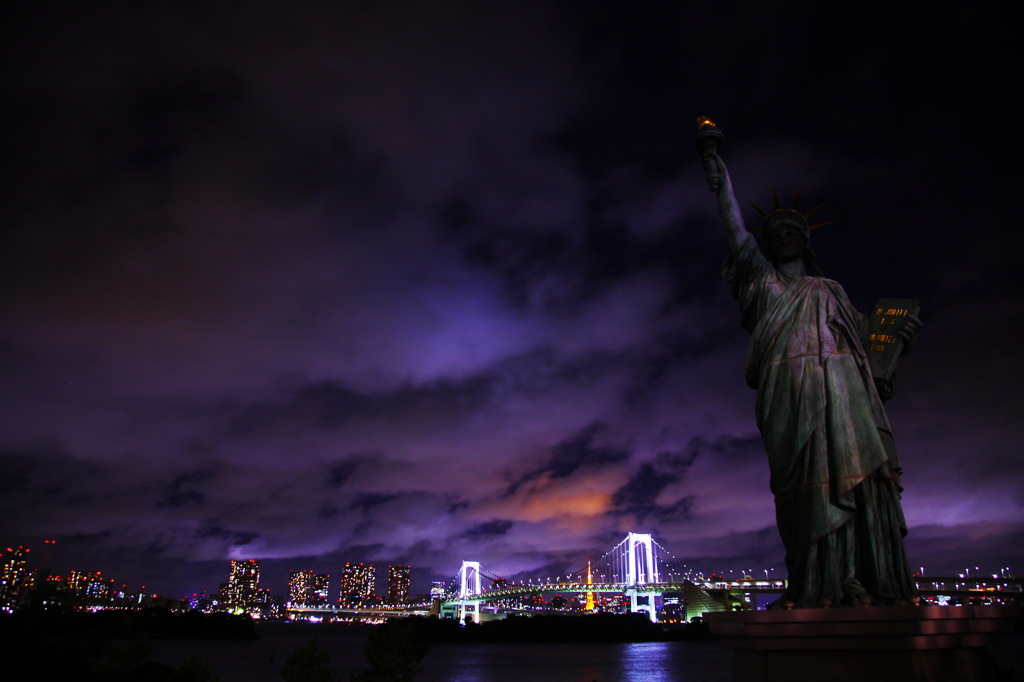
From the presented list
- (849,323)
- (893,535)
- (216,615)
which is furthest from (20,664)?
(216,615)

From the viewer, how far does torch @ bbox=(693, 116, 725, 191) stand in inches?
320

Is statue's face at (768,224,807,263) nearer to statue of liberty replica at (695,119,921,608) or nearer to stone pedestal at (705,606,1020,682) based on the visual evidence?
statue of liberty replica at (695,119,921,608)

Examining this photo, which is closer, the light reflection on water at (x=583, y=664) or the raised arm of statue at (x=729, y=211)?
the raised arm of statue at (x=729, y=211)

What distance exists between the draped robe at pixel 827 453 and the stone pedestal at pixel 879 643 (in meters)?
0.54

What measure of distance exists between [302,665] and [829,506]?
12344mm

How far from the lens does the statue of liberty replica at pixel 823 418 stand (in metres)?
6.16

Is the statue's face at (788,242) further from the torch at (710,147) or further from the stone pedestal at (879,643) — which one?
the stone pedestal at (879,643)

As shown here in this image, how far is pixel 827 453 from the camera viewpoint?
6.37m

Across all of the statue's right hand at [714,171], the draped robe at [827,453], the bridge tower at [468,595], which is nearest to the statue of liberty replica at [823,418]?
the draped robe at [827,453]

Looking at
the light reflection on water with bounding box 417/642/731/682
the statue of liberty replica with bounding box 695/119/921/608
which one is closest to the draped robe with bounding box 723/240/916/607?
the statue of liberty replica with bounding box 695/119/921/608

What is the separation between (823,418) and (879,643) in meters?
2.06

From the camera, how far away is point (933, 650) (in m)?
5.09

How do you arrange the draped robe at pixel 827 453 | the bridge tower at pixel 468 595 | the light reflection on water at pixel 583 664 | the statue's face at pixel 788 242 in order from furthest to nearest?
the bridge tower at pixel 468 595, the light reflection on water at pixel 583 664, the statue's face at pixel 788 242, the draped robe at pixel 827 453

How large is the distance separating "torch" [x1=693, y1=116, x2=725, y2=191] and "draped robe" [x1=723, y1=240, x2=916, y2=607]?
5.49 feet
